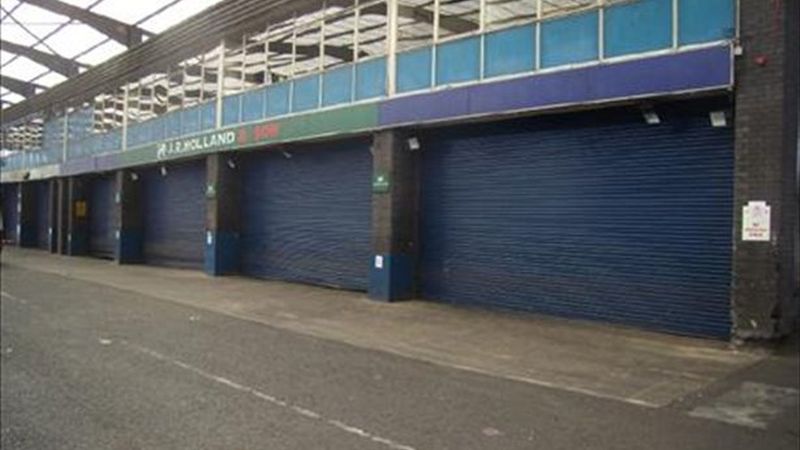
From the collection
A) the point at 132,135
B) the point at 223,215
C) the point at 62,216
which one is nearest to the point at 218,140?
the point at 223,215

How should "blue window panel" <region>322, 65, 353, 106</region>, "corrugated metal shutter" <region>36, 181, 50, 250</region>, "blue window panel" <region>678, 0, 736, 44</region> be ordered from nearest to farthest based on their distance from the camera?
1. "blue window panel" <region>678, 0, 736, 44</region>
2. "blue window panel" <region>322, 65, 353, 106</region>
3. "corrugated metal shutter" <region>36, 181, 50, 250</region>

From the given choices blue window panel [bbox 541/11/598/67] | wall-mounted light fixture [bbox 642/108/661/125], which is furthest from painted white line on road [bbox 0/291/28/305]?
wall-mounted light fixture [bbox 642/108/661/125]

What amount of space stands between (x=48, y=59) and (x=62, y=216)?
9.98m

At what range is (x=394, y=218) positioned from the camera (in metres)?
18.8

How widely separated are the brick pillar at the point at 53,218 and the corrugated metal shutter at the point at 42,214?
6.28ft

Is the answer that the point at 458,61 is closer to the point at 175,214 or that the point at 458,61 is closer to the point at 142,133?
the point at 175,214

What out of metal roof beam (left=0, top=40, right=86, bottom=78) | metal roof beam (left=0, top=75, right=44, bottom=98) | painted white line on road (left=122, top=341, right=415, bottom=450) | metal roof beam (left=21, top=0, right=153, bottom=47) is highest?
metal roof beam (left=0, top=75, right=44, bottom=98)

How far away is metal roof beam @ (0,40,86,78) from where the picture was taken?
3073 cm

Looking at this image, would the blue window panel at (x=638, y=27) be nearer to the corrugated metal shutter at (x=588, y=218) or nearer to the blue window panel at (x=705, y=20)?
the blue window panel at (x=705, y=20)

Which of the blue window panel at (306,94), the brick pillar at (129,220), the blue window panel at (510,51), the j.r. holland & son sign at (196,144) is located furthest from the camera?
the brick pillar at (129,220)

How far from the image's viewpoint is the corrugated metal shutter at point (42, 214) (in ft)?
153

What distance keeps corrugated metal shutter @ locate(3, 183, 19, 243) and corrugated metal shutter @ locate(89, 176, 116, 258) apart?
12.9 metres

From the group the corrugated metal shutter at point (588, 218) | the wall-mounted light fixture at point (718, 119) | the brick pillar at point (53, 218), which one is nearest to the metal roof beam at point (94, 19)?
the corrugated metal shutter at point (588, 218)

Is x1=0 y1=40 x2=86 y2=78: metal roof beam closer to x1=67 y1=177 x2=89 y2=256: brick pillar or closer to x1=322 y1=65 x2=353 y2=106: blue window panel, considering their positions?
x1=67 y1=177 x2=89 y2=256: brick pillar
